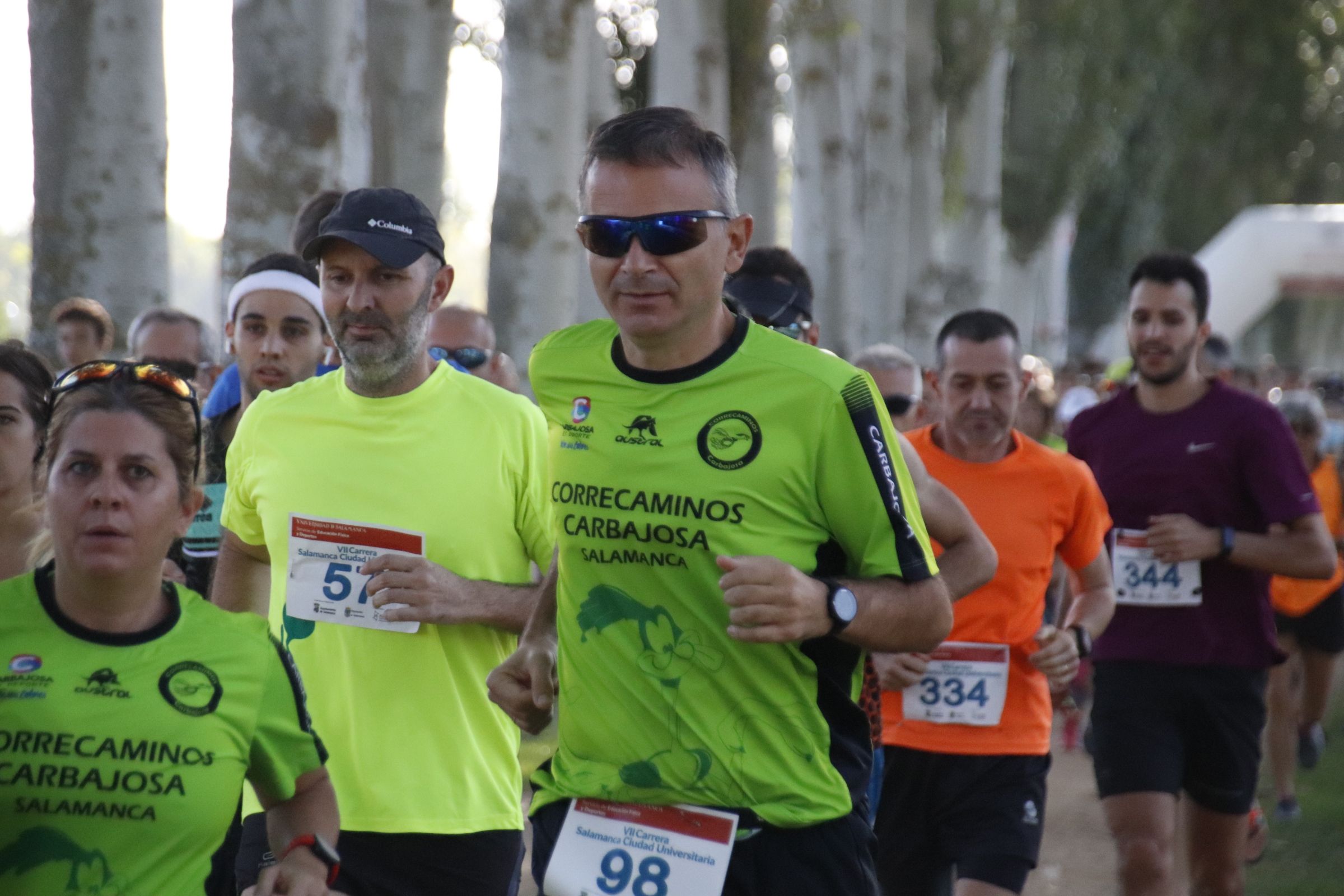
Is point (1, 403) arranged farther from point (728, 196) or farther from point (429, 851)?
point (728, 196)

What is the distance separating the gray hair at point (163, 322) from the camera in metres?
7.09

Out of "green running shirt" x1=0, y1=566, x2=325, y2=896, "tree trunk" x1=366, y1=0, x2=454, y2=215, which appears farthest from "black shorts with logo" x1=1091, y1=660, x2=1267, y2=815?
"tree trunk" x1=366, y1=0, x2=454, y2=215

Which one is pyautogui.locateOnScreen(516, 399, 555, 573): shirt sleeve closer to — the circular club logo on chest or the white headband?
the circular club logo on chest

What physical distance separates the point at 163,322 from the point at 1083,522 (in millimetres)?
3756

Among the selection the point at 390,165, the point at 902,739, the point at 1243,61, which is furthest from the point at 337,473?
the point at 1243,61

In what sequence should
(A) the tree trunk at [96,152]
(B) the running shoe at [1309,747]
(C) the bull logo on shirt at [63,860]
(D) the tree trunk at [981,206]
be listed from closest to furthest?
(C) the bull logo on shirt at [63,860] < (A) the tree trunk at [96,152] < (B) the running shoe at [1309,747] < (D) the tree trunk at [981,206]

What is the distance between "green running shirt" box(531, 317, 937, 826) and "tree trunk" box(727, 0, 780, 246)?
1212 centimetres

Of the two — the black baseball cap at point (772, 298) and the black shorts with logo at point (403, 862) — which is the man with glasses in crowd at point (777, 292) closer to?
the black baseball cap at point (772, 298)

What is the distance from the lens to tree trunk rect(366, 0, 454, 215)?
1349cm

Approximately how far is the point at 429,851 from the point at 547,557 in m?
0.74

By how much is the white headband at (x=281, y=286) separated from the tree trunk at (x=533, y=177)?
5.32m

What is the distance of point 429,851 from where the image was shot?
403 centimetres

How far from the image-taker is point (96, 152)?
740cm

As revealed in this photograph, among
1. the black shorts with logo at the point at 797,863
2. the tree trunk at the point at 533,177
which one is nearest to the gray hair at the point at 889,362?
the black shorts with logo at the point at 797,863
